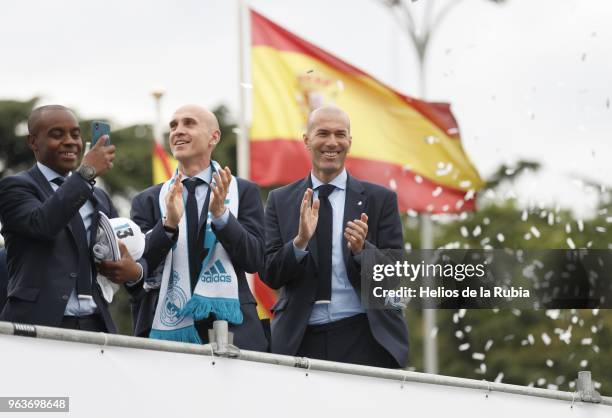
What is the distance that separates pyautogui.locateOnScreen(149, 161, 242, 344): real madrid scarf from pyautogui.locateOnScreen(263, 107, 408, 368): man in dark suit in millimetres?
317

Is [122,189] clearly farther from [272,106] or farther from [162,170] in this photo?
[272,106]

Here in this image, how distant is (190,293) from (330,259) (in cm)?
74

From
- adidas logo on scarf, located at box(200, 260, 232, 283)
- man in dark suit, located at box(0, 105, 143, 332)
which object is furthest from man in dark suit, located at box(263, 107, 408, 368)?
man in dark suit, located at box(0, 105, 143, 332)

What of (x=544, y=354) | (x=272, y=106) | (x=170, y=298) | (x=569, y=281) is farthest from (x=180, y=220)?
(x=544, y=354)

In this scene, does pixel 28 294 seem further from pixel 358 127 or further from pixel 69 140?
pixel 358 127

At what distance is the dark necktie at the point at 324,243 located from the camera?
777 cm

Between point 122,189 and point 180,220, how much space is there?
36622mm

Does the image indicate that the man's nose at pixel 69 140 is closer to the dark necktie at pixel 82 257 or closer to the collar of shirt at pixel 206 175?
the dark necktie at pixel 82 257

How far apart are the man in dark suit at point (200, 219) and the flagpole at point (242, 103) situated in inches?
263

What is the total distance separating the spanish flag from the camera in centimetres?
1469

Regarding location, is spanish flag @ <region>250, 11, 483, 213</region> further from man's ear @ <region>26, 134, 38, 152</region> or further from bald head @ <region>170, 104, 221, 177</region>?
man's ear @ <region>26, 134, 38, 152</region>

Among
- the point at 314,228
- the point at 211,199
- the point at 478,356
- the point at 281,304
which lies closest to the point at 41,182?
the point at 211,199

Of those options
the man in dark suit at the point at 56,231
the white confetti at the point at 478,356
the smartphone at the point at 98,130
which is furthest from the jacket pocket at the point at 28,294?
the white confetti at the point at 478,356

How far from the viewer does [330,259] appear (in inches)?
307
